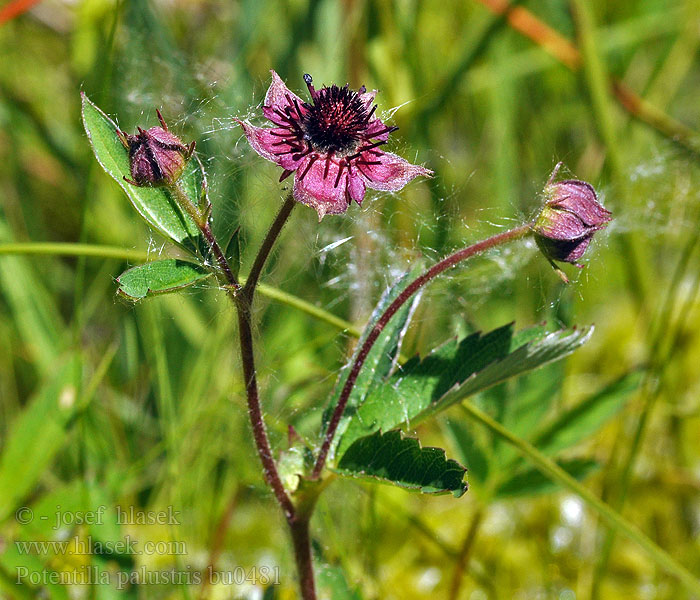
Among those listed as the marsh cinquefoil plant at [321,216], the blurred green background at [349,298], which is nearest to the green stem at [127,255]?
the blurred green background at [349,298]

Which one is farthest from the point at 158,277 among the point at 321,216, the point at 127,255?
the point at 127,255

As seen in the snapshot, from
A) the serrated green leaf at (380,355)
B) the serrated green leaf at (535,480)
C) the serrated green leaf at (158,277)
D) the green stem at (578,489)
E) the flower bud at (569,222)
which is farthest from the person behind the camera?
the serrated green leaf at (535,480)

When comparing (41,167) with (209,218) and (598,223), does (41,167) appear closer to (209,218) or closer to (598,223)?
(209,218)

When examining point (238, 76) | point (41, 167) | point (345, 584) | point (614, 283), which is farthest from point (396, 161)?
point (41, 167)

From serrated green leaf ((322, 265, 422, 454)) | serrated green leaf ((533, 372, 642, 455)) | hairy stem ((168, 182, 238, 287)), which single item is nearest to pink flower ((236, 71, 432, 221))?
hairy stem ((168, 182, 238, 287))

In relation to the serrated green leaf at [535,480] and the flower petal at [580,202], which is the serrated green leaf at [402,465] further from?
the serrated green leaf at [535,480]
